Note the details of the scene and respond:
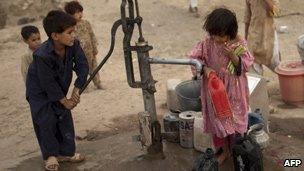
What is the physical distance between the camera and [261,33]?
5.79m

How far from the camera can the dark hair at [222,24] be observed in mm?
3455

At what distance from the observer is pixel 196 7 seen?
1017 cm

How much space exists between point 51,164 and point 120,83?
3131 mm

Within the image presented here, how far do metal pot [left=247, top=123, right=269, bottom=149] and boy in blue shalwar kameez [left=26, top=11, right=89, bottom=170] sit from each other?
139 centimetres

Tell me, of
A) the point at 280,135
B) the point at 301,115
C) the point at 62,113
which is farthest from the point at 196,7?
the point at 62,113

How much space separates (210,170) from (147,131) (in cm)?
76

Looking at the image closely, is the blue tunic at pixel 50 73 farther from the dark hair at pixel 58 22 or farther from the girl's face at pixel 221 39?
the girl's face at pixel 221 39

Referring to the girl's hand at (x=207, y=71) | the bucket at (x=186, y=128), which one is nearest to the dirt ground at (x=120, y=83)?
the bucket at (x=186, y=128)

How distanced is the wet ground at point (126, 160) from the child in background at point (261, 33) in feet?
6.65

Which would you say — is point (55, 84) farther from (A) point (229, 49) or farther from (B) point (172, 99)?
(B) point (172, 99)

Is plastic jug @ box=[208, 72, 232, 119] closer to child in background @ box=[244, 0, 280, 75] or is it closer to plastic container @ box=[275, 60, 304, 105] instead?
plastic container @ box=[275, 60, 304, 105]

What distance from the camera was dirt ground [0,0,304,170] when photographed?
16.6 ft

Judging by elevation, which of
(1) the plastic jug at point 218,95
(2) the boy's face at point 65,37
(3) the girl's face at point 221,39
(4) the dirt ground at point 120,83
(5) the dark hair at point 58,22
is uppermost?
(5) the dark hair at point 58,22

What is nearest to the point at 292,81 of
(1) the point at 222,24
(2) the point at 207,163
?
(1) the point at 222,24
